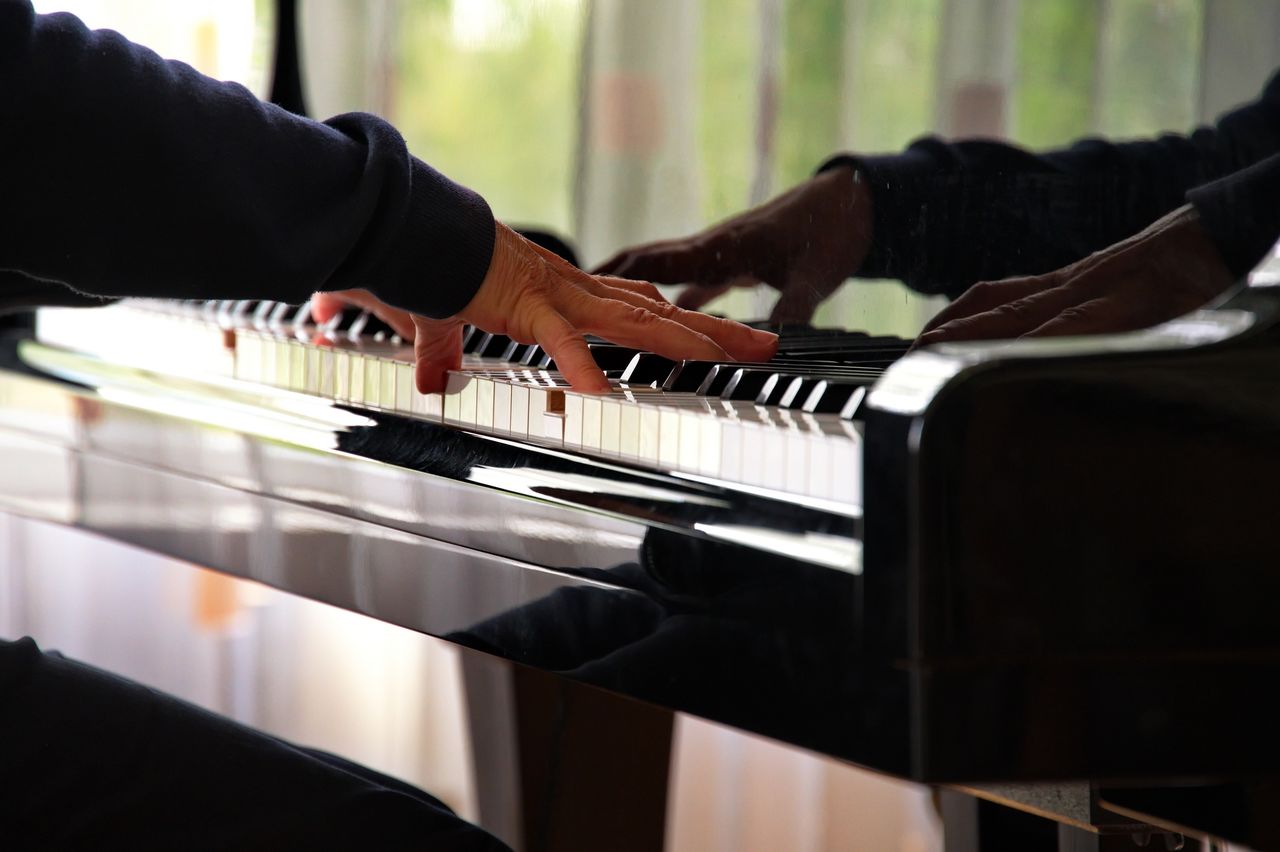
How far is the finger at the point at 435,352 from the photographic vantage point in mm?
1032

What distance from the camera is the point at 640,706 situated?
1.49m

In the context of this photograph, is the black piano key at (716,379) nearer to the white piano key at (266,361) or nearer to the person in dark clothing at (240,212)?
the person in dark clothing at (240,212)

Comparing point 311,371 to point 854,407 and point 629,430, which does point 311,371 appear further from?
point 854,407

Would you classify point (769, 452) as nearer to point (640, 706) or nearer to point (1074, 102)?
point (1074, 102)

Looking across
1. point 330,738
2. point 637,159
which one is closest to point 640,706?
point 637,159

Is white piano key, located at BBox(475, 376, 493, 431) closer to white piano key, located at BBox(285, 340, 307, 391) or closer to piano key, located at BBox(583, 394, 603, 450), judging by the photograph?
piano key, located at BBox(583, 394, 603, 450)

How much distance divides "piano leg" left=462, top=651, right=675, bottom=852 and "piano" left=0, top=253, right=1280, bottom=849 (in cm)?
52

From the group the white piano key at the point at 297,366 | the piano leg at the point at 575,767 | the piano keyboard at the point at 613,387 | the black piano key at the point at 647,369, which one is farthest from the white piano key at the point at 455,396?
the piano leg at the point at 575,767

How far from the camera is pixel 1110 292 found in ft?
2.85

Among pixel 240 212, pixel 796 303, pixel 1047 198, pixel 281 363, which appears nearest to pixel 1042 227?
pixel 1047 198

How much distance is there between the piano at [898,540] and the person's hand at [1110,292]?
0.07 m

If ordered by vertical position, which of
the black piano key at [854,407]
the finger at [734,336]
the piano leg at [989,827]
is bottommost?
the piano leg at [989,827]

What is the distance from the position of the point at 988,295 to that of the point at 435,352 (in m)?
0.39

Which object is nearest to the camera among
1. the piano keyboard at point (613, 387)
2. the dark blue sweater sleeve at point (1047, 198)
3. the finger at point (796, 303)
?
the piano keyboard at point (613, 387)
